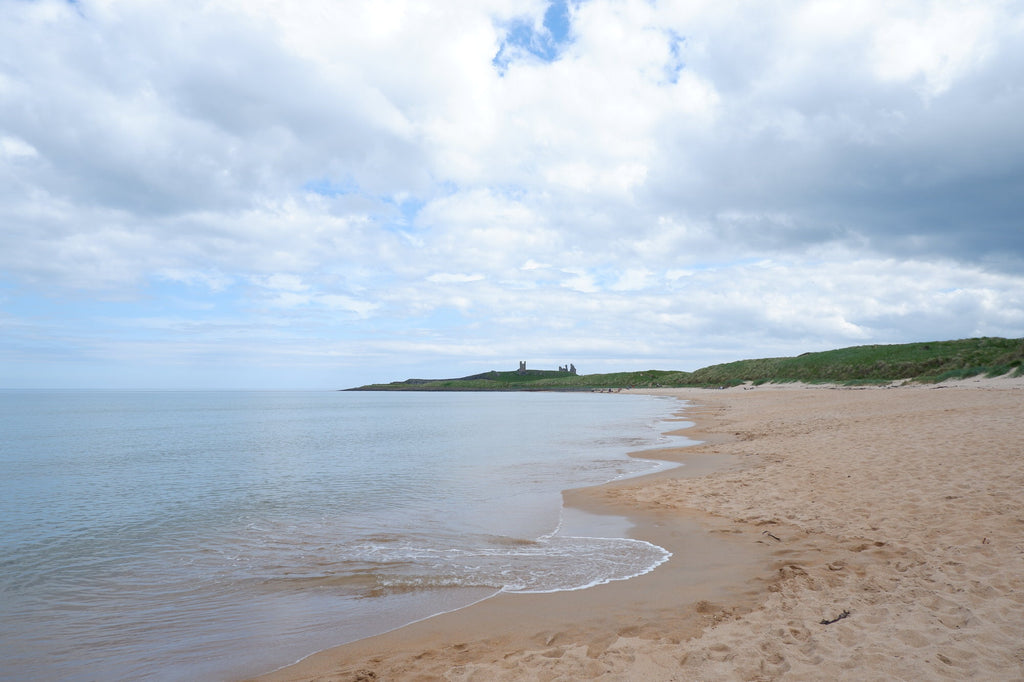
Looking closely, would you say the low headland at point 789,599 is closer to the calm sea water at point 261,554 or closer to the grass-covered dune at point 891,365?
the calm sea water at point 261,554

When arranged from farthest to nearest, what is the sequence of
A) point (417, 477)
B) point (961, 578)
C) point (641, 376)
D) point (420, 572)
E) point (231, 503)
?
point (641, 376) → point (417, 477) → point (231, 503) → point (420, 572) → point (961, 578)

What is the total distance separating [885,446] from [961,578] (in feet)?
36.4

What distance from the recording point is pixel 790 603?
6066mm

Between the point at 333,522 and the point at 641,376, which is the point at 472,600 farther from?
the point at 641,376

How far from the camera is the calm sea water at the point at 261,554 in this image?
21.2 ft

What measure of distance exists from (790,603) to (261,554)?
8343 mm

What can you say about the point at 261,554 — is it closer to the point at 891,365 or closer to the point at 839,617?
the point at 839,617

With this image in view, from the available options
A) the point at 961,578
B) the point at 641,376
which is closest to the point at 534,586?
the point at 961,578

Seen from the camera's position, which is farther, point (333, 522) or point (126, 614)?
point (333, 522)

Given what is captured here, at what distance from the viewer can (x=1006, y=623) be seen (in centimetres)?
482

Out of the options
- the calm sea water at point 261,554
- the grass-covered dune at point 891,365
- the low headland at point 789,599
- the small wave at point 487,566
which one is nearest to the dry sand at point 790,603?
the low headland at point 789,599

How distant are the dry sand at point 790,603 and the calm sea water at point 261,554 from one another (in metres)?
0.84

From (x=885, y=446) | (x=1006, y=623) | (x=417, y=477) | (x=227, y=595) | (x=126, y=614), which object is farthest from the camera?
(x=417, y=477)

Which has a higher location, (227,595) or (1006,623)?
(1006,623)
